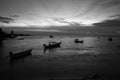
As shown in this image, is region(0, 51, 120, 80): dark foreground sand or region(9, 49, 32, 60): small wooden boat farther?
region(9, 49, 32, 60): small wooden boat

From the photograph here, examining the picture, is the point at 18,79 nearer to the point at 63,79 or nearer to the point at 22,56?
the point at 63,79

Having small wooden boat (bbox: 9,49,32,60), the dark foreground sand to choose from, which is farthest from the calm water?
small wooden boat (bbox: 9,49,32,60)

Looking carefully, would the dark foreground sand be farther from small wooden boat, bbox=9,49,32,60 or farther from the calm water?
small wooden boat, bbox=9,49,32,60

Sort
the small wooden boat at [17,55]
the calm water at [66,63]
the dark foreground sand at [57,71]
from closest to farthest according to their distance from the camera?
the dark foreground sand at [57,71] → the calm water at [66,63] → the small wooden boat at [17,55]

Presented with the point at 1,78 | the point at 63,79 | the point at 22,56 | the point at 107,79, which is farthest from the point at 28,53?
the point at 107,79

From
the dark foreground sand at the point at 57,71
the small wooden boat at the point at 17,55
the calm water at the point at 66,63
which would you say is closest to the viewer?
the dark foreground sand at the point at 57,71

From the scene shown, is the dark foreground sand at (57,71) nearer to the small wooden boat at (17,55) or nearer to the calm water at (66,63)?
the calm water at (66,63)

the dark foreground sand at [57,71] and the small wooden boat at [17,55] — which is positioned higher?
the small wooden boat at [17,55]

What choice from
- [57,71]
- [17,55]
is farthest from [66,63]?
[17,55]

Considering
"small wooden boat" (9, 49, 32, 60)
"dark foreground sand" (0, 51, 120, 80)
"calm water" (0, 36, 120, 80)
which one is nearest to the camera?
"dark foreground sand" (0, 51, 120, 80)

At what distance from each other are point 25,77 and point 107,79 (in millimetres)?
8864

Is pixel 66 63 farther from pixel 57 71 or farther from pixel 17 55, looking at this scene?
pixel 17 55

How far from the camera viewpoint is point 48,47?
110 ft

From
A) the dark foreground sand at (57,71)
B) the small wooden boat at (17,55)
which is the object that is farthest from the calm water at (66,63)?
the small wooden boat at (17,55)
